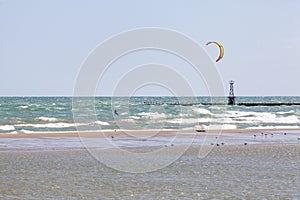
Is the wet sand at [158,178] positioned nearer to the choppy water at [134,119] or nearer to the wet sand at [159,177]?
the wet sand at [159,177]

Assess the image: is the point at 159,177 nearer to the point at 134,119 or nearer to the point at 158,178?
the point at 158,178

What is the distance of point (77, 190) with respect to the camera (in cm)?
1578

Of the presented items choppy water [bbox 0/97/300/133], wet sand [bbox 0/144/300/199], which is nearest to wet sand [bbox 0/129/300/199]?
wet sand [bbox 0/144/300/199]

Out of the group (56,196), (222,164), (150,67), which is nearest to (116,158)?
(222,164)

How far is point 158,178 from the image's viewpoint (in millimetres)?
17875

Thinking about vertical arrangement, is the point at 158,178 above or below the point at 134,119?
below

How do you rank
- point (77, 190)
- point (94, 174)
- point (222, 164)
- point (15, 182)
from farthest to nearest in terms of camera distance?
point (222, 164)
point (94, 174)
point (15, 182)
point (77, 190)

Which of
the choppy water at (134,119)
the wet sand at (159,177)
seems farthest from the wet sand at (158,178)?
the choppy water at (134,119)

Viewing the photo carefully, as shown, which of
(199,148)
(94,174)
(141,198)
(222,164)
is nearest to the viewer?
(141,198)

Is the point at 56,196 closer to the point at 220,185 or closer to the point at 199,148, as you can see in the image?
the point at 220,185

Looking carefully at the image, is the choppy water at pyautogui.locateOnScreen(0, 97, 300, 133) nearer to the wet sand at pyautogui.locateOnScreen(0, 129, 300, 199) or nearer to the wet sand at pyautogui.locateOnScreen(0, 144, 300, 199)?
the wet sand at pyautogui.locateOnScreen(0, 129, 300, 199)

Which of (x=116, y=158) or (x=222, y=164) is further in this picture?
(x=116, y=158)

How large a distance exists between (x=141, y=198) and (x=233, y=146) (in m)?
15.7

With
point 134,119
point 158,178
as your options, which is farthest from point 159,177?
point 134,119
